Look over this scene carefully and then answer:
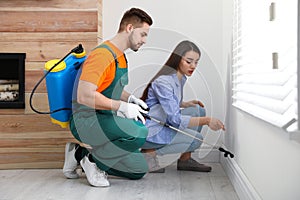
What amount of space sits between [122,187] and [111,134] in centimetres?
32

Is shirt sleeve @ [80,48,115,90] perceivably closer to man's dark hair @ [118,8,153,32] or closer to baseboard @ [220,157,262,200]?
man's dark hair @ [118,8,153,32]

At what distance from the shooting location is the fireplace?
3.67 m

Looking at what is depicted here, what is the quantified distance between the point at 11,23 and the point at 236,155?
1770 mm

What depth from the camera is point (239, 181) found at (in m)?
2.78

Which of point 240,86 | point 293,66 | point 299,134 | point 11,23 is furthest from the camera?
point 11,23

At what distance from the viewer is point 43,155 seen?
370 cm

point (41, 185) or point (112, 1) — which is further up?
point (112, 1)

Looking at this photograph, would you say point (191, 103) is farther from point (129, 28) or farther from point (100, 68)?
point (100, 68)

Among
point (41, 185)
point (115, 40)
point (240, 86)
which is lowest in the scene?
point (41, 185)

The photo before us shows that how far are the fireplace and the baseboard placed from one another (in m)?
1.45

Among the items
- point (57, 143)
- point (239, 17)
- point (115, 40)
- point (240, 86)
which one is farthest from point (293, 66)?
point (57, 143)

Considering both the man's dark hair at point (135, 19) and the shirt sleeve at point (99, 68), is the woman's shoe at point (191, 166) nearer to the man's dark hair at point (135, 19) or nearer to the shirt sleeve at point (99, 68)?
the shirt sleeve at point (99, 68)

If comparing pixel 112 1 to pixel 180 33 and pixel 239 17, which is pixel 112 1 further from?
pixel 239 17

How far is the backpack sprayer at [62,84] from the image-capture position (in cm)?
320
